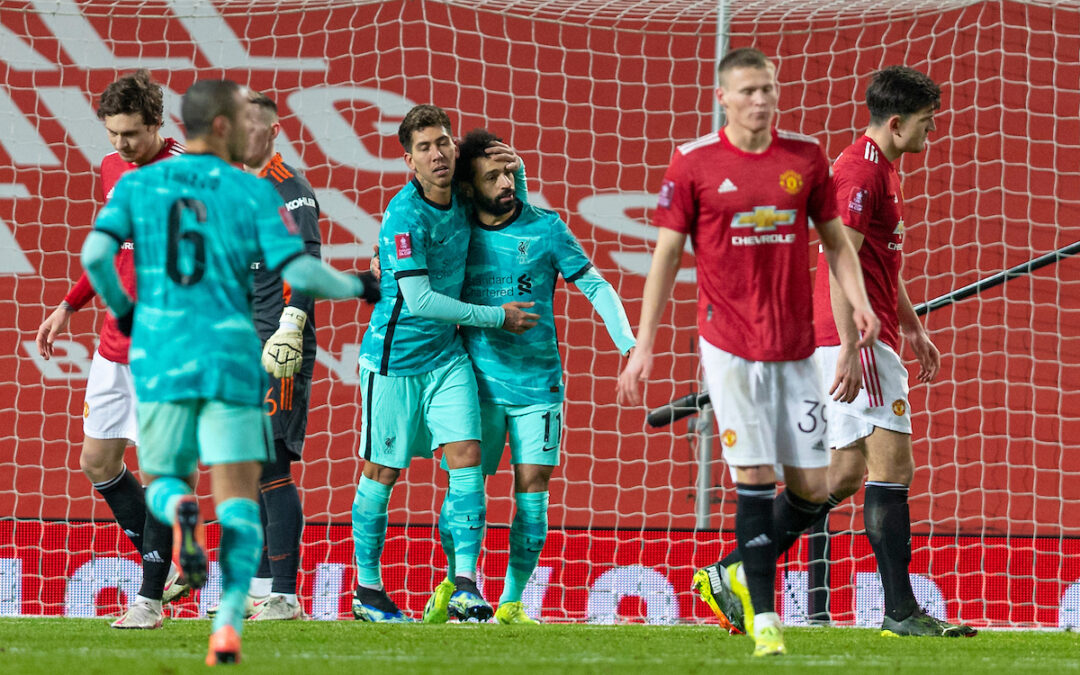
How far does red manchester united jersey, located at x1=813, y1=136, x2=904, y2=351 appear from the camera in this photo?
180 inches

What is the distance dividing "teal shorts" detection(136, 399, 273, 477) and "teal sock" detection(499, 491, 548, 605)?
6.84ft

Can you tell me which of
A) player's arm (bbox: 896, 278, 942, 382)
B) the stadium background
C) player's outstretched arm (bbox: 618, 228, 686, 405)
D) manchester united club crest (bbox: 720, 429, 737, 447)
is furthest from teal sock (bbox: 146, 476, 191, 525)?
the stadium background

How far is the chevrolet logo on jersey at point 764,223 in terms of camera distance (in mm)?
3723

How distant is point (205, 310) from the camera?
3.21 m

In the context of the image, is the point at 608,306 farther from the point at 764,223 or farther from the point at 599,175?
the point at 599,175

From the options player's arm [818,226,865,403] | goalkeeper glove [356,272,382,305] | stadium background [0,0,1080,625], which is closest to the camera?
goalkeeper glove [356,272,382,305]

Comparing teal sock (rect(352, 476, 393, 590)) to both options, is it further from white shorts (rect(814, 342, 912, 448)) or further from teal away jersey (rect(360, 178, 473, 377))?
white shorts (rect(814, 342, 912, 448))

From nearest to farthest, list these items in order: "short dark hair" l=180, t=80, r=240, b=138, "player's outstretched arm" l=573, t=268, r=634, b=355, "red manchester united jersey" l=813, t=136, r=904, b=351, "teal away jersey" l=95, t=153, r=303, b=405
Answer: "teal away jersey" l=95, t=153, r=303, b=405 < "short dark hair" l=180, t=80, r=240, b=138 < "red manchester united jersey" l=813, t=136, r=904, b=351 < "player's outstretched arm" l=573, t=268, r=634, b=355

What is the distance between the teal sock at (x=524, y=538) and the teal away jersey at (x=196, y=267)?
6.93 feet

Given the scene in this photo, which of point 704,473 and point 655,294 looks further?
point 704,473

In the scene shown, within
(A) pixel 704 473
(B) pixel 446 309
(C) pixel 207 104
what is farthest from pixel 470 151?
(A) pixel 704 473

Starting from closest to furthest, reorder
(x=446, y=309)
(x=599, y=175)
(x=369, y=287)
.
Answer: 1. (x=369, y=287)
2. (x=446, y=309)
3. (x=599, y=175)

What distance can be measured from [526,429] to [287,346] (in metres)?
1.06

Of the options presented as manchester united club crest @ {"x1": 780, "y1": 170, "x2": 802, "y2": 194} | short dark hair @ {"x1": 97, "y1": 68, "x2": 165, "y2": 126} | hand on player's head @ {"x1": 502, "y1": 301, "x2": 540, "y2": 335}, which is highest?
Result: short dark hair @ {"x1": 97, "y1": 68, "x2": 165, "y2": 126}
